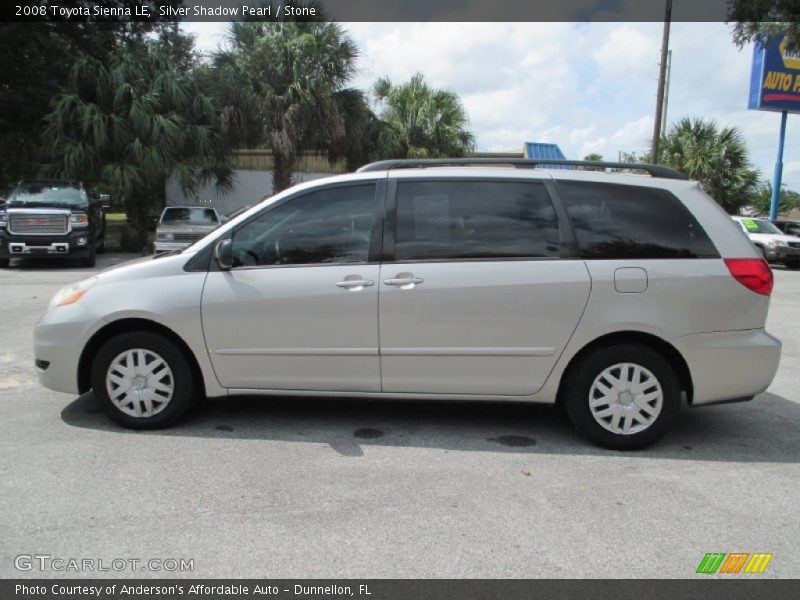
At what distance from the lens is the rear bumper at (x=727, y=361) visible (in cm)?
412

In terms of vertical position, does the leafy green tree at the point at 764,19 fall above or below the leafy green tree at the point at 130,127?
above

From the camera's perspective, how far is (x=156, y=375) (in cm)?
439

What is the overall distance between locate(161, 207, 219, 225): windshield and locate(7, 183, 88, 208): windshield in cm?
184

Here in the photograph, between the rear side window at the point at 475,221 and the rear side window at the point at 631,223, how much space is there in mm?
182

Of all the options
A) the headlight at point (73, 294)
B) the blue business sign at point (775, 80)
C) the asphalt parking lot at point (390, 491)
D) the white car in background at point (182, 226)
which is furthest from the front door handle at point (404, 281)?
the blue business sign at point (775, 80)

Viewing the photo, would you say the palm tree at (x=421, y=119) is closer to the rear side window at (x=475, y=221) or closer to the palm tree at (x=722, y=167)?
the palm tree at (x=722, y=167)

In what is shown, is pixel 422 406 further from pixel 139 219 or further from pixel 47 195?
pixel 139 219

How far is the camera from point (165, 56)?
1881cm

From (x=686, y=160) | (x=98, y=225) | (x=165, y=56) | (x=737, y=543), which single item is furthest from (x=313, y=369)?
(x=686, y=160)

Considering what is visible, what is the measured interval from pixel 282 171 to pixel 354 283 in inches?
676

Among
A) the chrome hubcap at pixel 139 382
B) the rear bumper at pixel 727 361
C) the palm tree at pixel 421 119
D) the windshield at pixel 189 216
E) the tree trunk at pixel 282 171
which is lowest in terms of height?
the chrome hubcap at pixel 139 382

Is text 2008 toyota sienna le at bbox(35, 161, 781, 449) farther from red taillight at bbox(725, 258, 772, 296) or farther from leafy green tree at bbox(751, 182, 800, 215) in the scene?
leafy green tree at bbox(751, 182, 800, 215)

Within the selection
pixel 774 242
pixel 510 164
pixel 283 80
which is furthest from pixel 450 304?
pixel 774 242
